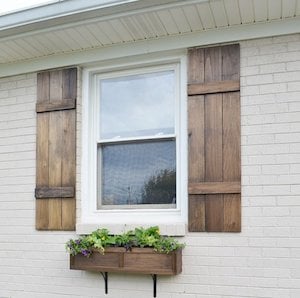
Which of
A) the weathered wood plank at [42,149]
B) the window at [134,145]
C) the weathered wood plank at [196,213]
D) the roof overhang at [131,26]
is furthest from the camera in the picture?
the weathered wood plank at [42,149]

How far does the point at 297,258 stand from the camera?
3201 millimetres

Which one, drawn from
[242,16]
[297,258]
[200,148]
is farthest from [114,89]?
[297,258]

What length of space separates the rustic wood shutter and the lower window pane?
0.27m

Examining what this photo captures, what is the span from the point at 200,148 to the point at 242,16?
39.6 inches

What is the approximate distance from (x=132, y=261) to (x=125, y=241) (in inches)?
6.2

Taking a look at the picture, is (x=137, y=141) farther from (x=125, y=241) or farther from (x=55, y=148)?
(x=125, y=241)

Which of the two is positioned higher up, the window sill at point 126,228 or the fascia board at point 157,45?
the fascia board at point 157,45

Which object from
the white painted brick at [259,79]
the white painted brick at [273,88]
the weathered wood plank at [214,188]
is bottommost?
the weathered wood plank at [214,188]

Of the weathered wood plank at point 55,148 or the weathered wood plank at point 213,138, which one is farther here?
the weathered wood plank at point 55,148

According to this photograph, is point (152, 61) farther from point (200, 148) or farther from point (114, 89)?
point (200, 148)

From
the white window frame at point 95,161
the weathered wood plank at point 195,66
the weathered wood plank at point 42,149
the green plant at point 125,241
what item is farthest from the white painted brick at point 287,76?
the weathered wood plank at point 42,149

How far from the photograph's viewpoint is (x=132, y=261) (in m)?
3.45

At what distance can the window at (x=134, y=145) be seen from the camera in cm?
371

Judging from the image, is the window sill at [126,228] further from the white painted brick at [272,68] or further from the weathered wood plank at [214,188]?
the white painted brick at [272,68]
